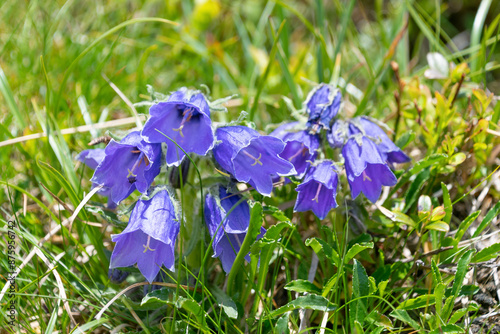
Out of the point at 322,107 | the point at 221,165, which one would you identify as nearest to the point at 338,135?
the point at 322,107

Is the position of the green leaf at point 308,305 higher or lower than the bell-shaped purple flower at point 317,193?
lower

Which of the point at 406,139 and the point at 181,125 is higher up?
the point at 181,125

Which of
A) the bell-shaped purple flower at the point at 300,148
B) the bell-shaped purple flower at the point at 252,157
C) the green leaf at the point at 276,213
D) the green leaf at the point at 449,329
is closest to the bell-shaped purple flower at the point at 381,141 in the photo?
the bell-shaped purple flower at the point at 300,148

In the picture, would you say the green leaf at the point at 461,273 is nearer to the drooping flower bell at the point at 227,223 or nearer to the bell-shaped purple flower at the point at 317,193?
the bell-shaped purple flower at the point at 317,193

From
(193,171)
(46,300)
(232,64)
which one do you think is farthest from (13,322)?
(232,64)

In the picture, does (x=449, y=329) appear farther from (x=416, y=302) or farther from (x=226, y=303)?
(x=226, y=303)

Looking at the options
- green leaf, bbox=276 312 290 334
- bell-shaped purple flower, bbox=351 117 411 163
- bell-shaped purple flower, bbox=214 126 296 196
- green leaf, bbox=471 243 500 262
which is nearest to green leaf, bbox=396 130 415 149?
bell-shaped purple flower, bbox=351 117 411 163
